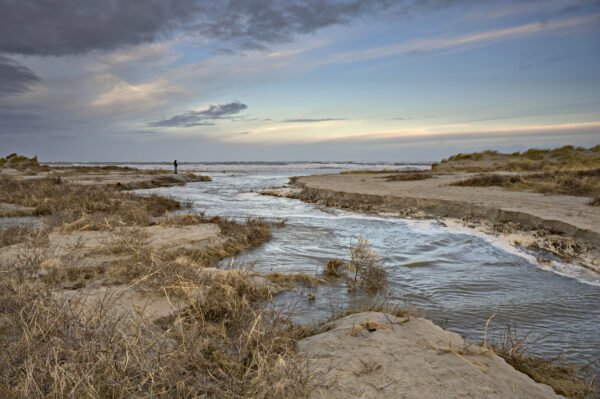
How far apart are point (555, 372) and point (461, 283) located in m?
2.53

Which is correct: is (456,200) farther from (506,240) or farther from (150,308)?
(150,308)

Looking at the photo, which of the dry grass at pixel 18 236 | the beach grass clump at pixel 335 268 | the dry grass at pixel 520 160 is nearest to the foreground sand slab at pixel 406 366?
the beach grass clump at pixel 335 268

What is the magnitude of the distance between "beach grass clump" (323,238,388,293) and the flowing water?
20cm

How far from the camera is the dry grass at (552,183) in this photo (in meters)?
12.9

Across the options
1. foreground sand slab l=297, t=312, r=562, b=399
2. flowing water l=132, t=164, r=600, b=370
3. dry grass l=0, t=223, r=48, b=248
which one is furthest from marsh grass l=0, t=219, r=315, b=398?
dry grass l=0, t=223, r=48, b=248

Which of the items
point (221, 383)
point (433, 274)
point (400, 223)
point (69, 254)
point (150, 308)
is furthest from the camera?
point (400, 223)

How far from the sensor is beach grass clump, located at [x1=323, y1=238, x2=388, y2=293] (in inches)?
197

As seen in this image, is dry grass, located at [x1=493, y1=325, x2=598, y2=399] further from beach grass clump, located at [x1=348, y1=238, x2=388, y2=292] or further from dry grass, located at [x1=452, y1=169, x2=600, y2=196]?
dry grass, located at [x1=452, y1=169, x2=600, y2=196]

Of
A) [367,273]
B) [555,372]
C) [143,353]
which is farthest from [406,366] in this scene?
[367,273]


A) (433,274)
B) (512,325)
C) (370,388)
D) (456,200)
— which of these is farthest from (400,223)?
(370,388)

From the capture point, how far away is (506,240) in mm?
7648

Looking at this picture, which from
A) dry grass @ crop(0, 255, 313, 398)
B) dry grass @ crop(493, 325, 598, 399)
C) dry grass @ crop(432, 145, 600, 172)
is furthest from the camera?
dry grass @ crop(432, 145, 600, 172)

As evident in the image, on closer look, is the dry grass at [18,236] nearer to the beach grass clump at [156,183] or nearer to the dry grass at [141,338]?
the dry grass at [141,338]

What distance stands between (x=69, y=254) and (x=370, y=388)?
5021 mm
